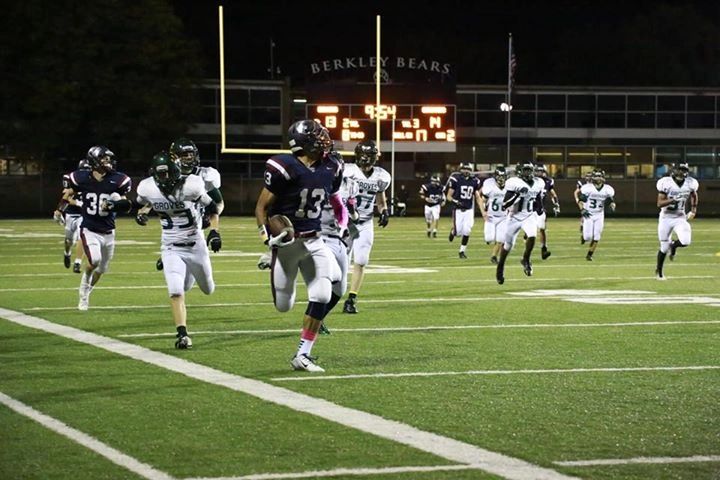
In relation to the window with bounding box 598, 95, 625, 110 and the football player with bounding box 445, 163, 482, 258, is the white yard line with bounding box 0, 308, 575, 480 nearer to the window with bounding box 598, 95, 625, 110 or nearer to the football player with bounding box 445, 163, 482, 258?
the football player with bounding box 445, 163, 482, 258

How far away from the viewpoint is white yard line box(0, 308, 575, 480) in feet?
20.1

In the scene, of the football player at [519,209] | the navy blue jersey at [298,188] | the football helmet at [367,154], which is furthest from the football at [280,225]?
the football player at [519,209]

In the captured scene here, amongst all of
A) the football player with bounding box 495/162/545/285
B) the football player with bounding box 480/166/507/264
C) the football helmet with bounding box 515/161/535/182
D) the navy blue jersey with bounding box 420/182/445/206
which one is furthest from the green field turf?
the navy blue jersey with bounding box 420/182/445/206

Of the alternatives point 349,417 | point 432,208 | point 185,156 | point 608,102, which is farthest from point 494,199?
A: point 608,102

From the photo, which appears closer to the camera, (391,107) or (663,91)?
(391,107)

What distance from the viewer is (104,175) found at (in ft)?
49.5

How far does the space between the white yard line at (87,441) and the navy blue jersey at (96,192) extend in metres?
6.44

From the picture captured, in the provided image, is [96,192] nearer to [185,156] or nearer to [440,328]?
[185,156]

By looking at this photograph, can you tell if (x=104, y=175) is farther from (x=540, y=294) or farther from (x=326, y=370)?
(x=326, y=370)

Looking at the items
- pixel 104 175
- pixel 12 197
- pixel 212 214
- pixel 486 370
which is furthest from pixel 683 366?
pixel 12 197

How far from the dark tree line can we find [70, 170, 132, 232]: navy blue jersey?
37472 mm

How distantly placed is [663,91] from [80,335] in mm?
56898

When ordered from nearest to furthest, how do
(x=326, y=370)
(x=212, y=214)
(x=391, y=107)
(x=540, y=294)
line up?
1. (x=326, y=370)
2. (x=212, y=214)
3. (x=540, y=294)
4. (x=391, y=107)

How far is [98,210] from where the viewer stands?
14.5m
